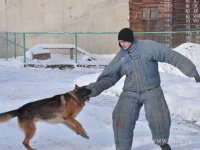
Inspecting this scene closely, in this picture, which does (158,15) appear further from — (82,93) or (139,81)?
(139,81)

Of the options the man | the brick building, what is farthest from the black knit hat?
the brick building

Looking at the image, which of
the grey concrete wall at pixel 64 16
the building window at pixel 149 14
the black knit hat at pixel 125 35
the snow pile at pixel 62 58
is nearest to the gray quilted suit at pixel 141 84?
the black knit hat at pixel 125 35

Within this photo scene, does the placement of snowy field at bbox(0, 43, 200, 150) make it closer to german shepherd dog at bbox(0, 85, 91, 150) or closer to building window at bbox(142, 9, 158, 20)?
german shepherd dog at bbox(0, 85, 91, 150)

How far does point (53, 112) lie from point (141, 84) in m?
1.33

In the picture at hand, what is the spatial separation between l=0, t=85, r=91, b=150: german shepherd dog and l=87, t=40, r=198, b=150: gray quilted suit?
56 cm

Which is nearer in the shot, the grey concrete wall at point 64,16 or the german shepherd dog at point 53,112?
the german shepherd dog at point 53,112

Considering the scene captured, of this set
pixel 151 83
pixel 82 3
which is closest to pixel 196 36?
pixel 82 3

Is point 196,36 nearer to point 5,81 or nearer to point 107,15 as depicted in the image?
point 107,15

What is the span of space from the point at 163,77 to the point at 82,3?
9.48 metres

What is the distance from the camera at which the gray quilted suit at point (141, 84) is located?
504 centimetres

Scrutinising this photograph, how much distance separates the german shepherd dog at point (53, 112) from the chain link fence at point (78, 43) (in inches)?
482

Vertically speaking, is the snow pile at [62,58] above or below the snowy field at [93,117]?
above

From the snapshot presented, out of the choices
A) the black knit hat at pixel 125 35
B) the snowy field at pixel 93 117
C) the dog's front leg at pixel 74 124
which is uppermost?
the black knit hat at pixel 125 35

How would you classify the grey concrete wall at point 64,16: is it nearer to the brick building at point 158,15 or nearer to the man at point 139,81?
the brick building at point 158,15
